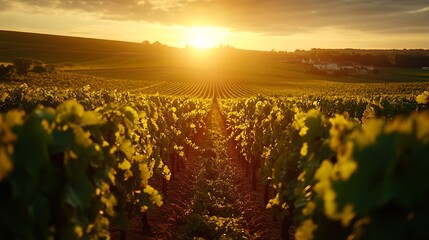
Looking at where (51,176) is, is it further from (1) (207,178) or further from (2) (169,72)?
(2) (169,72)

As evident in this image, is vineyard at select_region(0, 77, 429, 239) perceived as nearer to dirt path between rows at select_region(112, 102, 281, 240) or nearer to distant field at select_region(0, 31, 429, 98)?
dirt path between rows at select_region(112, 102, 281, 240)

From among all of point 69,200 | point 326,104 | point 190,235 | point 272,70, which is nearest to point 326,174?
point 69,200

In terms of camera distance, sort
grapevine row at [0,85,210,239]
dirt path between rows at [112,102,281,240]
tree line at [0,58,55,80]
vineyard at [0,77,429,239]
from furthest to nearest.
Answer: tree line at [0,58,55,80] < dirt path between rows at [112,102,281,240] < grapevine row at [0,85,210,239] < vineyard at [0,77,429,239]

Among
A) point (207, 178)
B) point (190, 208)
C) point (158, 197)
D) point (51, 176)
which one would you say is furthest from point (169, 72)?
point (51, 176)

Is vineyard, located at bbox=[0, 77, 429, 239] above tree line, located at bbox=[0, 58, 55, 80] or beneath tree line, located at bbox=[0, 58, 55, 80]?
above

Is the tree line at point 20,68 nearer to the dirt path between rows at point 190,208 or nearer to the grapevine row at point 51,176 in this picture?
the dirt path between rows at point 190,208

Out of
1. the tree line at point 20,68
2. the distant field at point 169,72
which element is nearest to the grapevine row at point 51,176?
the distant field at point 169,72

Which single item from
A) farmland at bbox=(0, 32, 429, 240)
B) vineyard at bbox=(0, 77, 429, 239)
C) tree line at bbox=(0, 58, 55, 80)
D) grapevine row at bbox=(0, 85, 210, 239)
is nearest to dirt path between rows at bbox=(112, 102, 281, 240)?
farmland at bbox=(0, 32, 429, 240)

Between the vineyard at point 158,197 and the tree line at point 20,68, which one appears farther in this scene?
the tree line at point 20,68

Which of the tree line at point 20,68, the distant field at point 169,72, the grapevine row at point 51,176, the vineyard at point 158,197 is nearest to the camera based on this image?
the vineyard at point 158,197

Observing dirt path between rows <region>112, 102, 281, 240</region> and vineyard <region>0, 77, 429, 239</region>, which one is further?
dirt path between rows <region>112, 102, 281, 240</region>

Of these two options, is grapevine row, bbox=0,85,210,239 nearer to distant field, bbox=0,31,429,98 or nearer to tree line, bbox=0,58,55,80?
distant field, bbox=0,31,429,98

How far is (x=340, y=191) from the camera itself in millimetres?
3453

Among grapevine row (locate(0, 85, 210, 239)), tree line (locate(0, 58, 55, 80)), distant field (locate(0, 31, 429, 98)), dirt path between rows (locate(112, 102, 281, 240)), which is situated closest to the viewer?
grapevine row (locate(0, 85, 210, 239))
